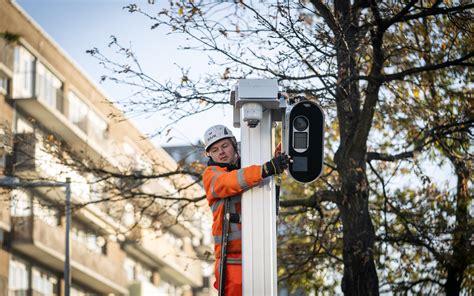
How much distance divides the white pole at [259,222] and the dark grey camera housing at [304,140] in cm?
18

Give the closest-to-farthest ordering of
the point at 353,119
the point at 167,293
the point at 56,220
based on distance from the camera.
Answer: the point at 353,119 < the point at 56,220 < the point at 167,293

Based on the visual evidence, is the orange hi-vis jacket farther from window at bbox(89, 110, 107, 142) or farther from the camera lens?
window at bbox(89, 110, 107, 142)

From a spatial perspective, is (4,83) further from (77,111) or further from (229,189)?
(229,189)

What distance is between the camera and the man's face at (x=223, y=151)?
32.2 ft

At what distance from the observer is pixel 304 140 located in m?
8.83

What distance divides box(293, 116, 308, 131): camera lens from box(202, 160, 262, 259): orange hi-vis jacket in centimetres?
48

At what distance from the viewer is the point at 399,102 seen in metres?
18.3

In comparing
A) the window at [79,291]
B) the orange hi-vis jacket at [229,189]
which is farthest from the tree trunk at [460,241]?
the window at [79,291]

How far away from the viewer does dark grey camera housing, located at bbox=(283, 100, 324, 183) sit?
346 inches

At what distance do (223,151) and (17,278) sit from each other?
3122 cm

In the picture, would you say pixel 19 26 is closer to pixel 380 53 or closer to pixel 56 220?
pixel 56 220

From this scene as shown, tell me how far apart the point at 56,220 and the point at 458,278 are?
2694 centimetres

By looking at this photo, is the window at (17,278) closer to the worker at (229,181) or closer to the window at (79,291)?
the window at (79,291)

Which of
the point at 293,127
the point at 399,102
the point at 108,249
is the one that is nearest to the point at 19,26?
the point at 108,249
